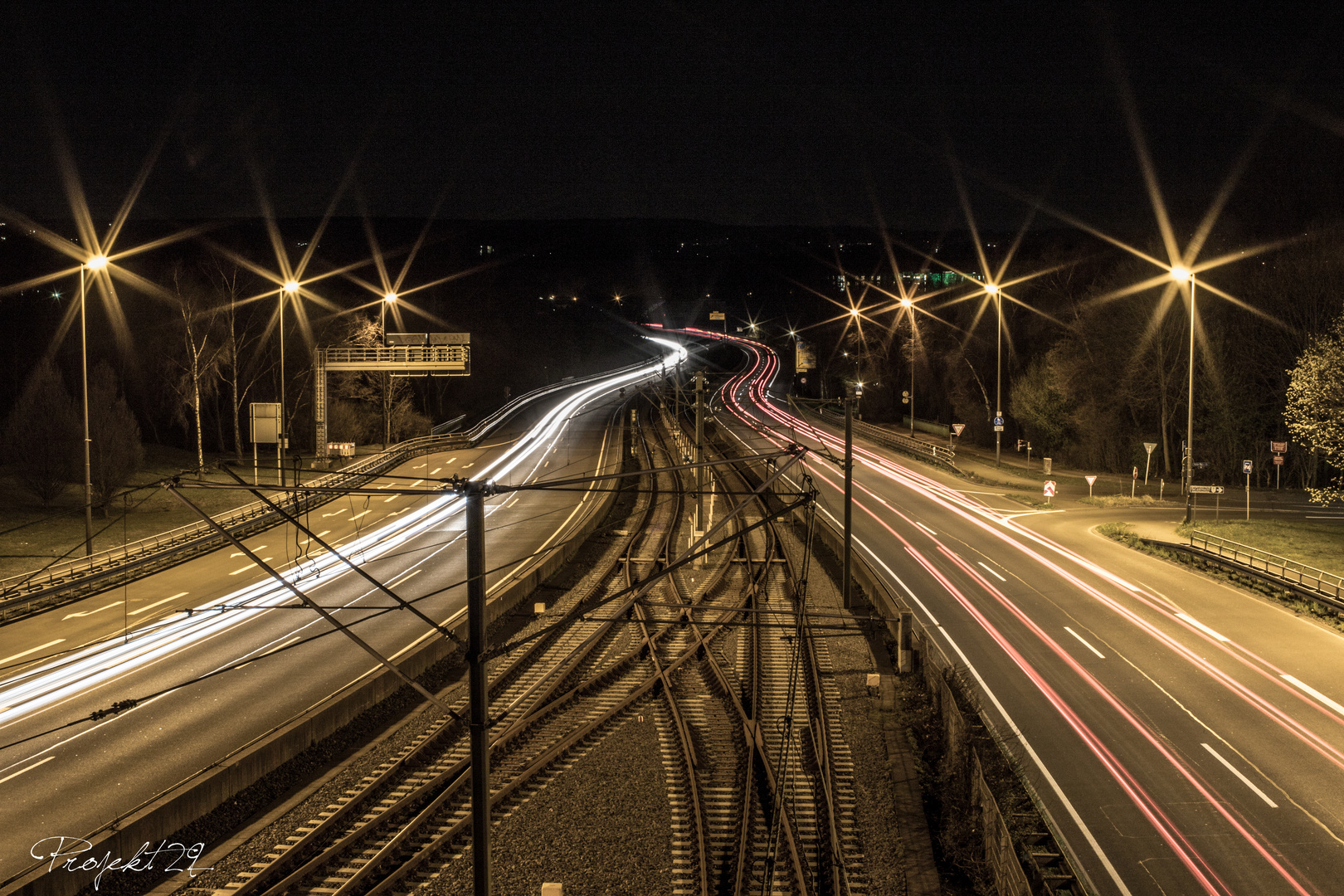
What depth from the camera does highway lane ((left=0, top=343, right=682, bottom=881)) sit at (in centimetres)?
1138

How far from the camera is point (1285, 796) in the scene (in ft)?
37.4

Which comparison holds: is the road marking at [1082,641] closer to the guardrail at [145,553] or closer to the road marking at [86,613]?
the guardrail at [145,553]

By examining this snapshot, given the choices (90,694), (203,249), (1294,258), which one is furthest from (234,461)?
(1294,258)

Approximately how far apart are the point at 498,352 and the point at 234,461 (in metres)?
41.9

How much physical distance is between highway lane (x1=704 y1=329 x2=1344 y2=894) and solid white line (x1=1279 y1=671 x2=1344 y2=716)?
37 mm

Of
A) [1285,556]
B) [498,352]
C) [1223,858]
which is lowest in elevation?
[1223,858]

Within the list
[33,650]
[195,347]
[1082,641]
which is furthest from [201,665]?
[195,347]

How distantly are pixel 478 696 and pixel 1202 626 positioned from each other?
17393 millimetres

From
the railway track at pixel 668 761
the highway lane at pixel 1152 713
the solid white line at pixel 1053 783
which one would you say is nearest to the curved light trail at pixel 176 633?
the railway track at pixel 668 761

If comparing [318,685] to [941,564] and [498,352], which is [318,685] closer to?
[941,564]

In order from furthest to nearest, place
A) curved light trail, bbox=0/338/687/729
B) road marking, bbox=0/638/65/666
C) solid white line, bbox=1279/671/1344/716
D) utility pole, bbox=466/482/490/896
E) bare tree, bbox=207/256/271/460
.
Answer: bare tree, bbox=207/256/271/460, road marking, bbox=0/638/65/666, curved light trail, bbox=0/338/687/729, solid white line, bbox=1279/671/1344/716, utility pole, bbox=466/482/490/896

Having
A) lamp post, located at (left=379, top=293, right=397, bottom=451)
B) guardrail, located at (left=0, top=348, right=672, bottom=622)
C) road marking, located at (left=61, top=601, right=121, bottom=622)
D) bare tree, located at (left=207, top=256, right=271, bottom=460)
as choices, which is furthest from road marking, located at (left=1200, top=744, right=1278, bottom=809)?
lamp post, located at (left=379, top=293, right=397, bottom=451)

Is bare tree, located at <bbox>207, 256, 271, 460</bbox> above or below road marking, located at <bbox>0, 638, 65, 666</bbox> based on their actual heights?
above

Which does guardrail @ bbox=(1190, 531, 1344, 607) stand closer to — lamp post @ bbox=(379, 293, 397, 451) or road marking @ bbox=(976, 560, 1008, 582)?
road marking @ bbox=(976, 560, 1008, 582)
